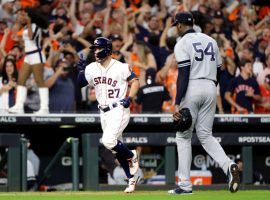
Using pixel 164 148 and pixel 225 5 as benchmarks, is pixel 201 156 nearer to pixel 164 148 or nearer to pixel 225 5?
pixel 164 148

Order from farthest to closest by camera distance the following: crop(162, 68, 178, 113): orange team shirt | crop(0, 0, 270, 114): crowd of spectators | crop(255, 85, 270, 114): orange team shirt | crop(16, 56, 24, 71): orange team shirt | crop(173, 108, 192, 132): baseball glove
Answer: crop(255, 85, 270, 114): orange team shirt, crop(162, 68, 178, 113): orange team shirt, crop(16, 56, 24, 71): orange team shirt, crop(0, 0, 270, 114): crowd of spectators, crop(173, 108, 192, 132): baseball glove

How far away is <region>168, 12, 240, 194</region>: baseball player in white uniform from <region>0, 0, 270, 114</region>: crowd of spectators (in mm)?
3604

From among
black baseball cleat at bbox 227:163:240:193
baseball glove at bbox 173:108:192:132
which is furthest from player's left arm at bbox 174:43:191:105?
black baseball cleat at bbox 227:163:240:193

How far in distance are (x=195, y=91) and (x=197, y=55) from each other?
0.40 metres

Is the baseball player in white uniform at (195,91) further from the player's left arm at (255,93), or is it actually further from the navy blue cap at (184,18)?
the player's left arm at (255,93)

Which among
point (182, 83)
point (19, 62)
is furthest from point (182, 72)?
point (19, 62)

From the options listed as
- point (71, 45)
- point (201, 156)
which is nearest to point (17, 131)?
point (71, 45)

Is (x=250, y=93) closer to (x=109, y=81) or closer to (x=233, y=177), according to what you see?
(x=109, y=81)

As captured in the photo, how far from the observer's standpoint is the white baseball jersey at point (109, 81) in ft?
36.8

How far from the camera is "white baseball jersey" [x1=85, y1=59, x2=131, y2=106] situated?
1123 centimetres

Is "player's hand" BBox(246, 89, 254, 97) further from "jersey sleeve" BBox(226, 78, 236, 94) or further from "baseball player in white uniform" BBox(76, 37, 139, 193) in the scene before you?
"baseball player in white uniform" BBox(76, 37, 139, 193)

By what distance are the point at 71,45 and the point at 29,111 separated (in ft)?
5.57

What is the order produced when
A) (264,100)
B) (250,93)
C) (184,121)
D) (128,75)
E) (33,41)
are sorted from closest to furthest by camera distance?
(184,121) → (128,75) → (33,41) → (250,93) → (264,100)

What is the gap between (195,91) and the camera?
10.2m
